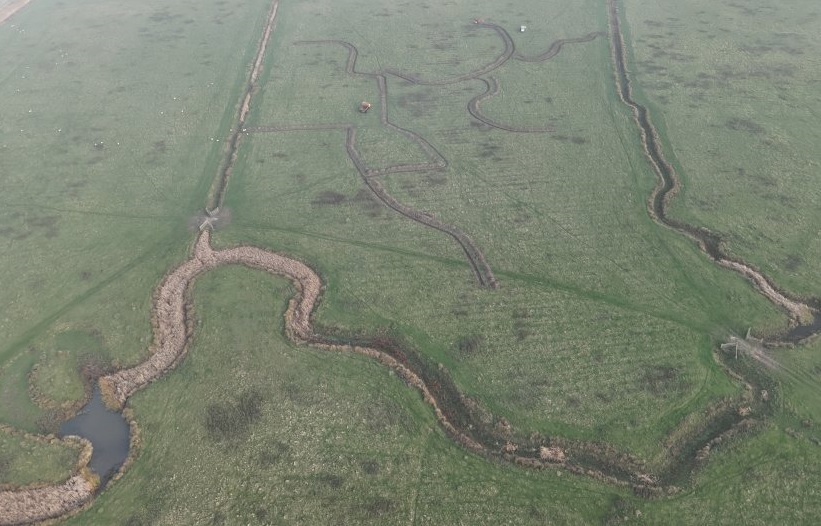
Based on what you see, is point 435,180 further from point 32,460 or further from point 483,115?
point 32,460

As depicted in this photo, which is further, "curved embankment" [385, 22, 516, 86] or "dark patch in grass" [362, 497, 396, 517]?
"curved embankment" [385, 22, 516, 86]

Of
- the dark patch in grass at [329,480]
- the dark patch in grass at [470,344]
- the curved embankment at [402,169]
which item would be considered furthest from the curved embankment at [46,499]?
the curved embankment at [402,169]

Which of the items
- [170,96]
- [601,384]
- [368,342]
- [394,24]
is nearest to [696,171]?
[601,384]

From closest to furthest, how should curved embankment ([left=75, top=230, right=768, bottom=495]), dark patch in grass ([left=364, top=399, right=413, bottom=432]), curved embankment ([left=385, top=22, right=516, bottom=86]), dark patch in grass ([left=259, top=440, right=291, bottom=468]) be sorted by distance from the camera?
dark patch in grass ([left=259, top=440, right=291, bottom=468])
curved embankment ([left=75, top=230, right=768, bottom=495])
dark patch in grass ([left=364, top=399, right=413, bottom=432])
curved embankment ([left=385, top=22, right=516, bottom=86])

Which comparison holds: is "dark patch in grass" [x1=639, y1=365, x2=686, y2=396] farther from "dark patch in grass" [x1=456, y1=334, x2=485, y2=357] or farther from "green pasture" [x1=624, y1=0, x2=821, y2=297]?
"green pasture" [x1=624, y1=0, x2=821, y2=297]

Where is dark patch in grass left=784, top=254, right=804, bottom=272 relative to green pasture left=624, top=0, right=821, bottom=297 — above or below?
below

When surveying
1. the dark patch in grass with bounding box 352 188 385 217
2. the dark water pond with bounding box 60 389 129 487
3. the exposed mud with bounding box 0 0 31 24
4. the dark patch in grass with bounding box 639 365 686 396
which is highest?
the exposed mud with bounding box 0 0 31 24

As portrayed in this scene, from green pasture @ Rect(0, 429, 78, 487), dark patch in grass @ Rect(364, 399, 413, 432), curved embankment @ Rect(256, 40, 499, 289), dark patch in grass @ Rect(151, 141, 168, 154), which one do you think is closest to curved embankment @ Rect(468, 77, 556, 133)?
curved embankment @ Rect(256, 40, 499, 289)
